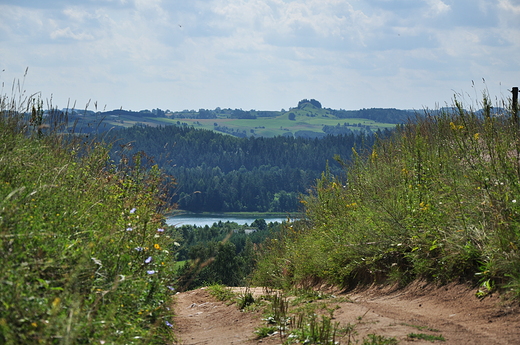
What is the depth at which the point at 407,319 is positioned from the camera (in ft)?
18.6

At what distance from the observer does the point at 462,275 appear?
267 inches

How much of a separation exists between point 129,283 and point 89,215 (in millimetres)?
1237

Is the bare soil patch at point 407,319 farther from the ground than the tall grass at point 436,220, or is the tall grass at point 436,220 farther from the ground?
the tall grass at point 436,220

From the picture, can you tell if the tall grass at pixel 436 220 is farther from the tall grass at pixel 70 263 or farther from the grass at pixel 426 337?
the tall grass at pixel 70 263

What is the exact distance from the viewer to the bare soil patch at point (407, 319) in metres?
4.96

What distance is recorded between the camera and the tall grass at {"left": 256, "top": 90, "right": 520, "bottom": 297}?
6.07 metres

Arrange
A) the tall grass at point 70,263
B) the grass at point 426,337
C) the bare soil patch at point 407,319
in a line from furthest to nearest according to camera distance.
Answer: the bare soil patch at point 407,319 → the grass at point 426,337 → the tall grass at point 70,263

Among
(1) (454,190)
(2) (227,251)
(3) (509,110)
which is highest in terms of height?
(3) (509,110)

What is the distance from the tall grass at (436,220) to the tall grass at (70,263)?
334 centimetres

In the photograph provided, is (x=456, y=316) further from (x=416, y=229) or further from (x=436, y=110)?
(x=436, y=110)

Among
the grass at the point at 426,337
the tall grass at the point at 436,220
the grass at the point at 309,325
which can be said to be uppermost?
the tall grass at the point at 436,220

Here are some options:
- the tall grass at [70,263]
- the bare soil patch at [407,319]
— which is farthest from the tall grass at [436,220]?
the tall grass at [70,263]

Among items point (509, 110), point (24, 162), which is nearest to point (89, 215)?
point (24, 162)

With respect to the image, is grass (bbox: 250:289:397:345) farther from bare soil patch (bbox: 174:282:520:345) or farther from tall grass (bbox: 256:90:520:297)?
tall grass (bbox: 256:90:520:297)
